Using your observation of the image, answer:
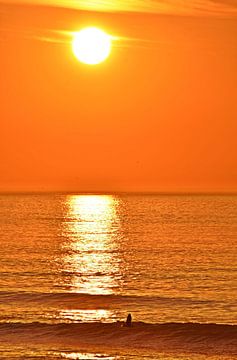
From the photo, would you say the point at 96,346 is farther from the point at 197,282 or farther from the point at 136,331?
the point at 197,282

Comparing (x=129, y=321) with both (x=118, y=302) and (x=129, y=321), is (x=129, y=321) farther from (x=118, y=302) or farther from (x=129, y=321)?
(x=118, y=302)

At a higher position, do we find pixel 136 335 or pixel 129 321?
pixel 129 321

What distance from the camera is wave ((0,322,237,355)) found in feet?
166

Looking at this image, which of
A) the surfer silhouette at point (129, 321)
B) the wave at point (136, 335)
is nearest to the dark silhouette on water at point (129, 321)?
the surfer silhouette at point (129, 321)

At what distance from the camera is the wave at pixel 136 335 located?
50469mm

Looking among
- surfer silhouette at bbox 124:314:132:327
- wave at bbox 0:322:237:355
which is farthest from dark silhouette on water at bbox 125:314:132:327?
wave at bbox 0:322:237:355

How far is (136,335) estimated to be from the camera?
5238 cm

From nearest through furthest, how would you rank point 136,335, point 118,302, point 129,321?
point 136,335 < point 129,321 < point 118,302

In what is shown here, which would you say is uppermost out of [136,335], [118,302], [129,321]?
[118,302]

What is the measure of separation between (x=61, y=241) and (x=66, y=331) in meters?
75.5

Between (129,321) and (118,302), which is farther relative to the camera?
(118,302)

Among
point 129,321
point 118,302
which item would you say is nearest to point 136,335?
point 129,321

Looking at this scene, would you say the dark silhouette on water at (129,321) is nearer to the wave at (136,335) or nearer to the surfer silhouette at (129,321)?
the surfer silhouette at (129,321)

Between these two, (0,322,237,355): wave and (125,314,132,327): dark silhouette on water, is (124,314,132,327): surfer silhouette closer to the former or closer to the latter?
(125,314,132,327): dark silhouette on water
